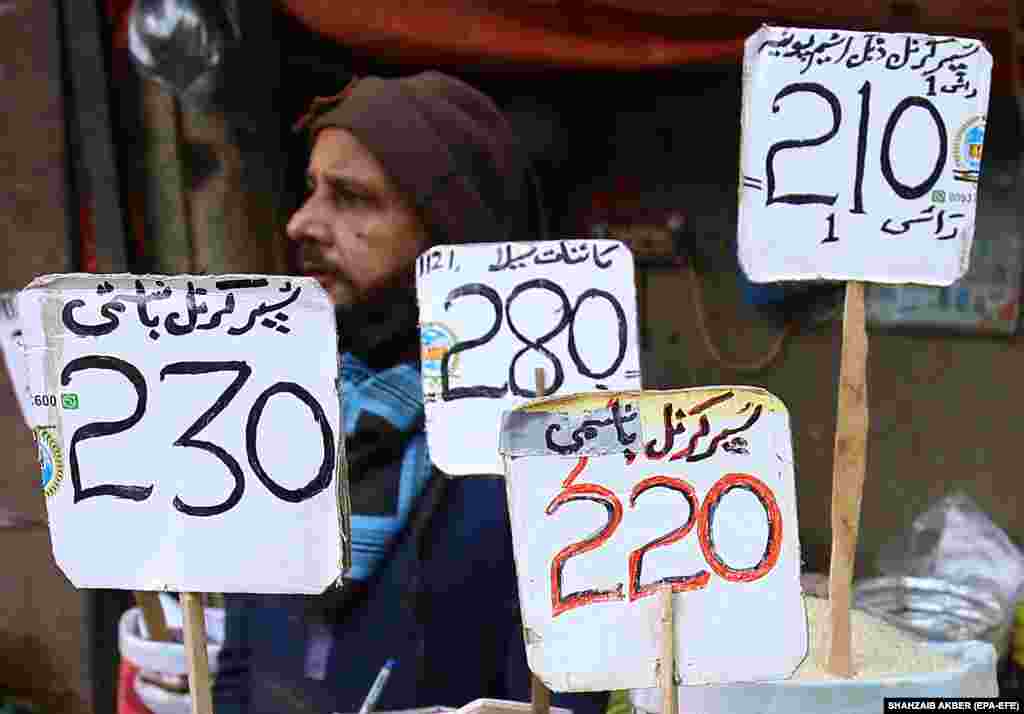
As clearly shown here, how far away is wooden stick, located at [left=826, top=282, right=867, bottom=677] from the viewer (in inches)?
47.6

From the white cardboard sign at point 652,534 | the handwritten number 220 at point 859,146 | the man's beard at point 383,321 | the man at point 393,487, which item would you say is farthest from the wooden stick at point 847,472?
the man's beard at point 383,321

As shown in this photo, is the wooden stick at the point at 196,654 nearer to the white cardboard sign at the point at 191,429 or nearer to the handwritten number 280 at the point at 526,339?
the white cardboard sign at the point at 191,429

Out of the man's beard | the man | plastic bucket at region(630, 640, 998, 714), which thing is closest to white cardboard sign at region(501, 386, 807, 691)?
plastic bucket at region(630, 640, 998, 714)

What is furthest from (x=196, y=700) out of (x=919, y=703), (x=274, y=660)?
(x=919, y=703)

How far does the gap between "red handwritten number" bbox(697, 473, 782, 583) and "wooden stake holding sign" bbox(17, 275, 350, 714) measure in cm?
40

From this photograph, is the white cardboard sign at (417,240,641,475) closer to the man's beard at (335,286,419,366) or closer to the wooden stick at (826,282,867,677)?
the wooden stick at (826,282,867,677)

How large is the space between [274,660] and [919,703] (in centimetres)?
116

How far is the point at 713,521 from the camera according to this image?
0.97 meters

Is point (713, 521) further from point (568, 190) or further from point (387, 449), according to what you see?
point (568, 190)

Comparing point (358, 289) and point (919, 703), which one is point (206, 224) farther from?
point (919, 703)

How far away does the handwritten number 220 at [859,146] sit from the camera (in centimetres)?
118

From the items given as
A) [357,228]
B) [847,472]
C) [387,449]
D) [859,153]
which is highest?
[859,153]

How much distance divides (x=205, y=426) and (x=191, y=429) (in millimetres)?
16

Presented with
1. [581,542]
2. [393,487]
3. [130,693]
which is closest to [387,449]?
[393,487]
